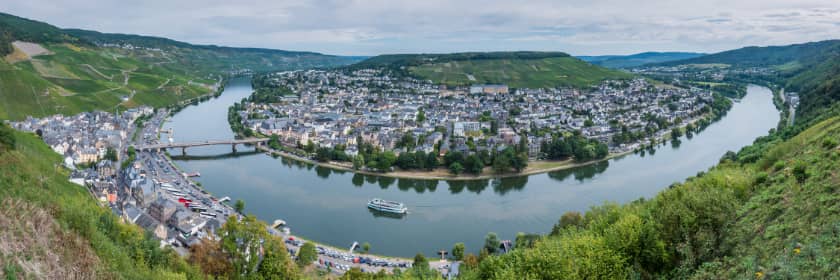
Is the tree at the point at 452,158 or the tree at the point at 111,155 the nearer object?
the tree at the point at 111,155

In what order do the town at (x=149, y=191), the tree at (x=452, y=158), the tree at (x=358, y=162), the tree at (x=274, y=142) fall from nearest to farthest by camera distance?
the town at (x=149, y=191) < the tree at (x=452, y=158) < the tree at (x=358, y=162) < the tree at (x=274, y=142)

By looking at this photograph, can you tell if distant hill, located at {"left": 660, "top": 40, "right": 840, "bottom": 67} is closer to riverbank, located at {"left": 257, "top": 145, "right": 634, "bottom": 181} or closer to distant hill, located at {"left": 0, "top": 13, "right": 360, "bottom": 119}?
riverbank, located at {"left": 257, "top": 145, "right": 634, "bottom": 181}

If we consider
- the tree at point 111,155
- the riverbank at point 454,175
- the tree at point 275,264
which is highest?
the tree at point 275,264

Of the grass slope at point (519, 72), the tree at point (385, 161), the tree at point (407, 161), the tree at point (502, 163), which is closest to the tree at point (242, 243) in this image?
the tree at point (385, 161)

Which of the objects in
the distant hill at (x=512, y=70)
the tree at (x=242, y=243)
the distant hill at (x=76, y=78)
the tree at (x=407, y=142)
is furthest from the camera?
the distant hill at (x=512, y=70)

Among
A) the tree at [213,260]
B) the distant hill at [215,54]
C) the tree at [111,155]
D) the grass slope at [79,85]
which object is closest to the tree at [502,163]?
the tree at [213,260]

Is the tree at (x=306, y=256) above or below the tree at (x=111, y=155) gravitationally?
below

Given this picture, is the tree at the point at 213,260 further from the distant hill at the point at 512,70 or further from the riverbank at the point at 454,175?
the distant hill at the point at 512,70

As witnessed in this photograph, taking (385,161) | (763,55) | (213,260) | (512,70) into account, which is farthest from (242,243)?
(763,55)
